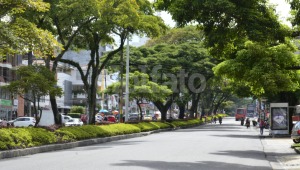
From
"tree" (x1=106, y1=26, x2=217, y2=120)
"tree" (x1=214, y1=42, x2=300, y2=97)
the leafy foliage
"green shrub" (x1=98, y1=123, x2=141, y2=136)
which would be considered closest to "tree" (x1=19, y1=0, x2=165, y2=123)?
"green shrub" (x1=98, y1=123, x2=141, y2=136)

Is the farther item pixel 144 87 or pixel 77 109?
pixel 77 109

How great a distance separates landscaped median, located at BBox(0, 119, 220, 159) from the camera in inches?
780

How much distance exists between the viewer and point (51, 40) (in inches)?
767

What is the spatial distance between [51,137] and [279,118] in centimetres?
2011

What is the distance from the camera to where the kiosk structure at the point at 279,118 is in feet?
124

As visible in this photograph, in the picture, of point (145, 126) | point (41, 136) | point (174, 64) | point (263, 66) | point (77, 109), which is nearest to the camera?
point (263, 66)

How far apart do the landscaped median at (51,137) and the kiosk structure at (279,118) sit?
1025 cm

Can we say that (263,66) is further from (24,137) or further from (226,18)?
(24,137)

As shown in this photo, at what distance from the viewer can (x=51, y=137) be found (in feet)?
78.5

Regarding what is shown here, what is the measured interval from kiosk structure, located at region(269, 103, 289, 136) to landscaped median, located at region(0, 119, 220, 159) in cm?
1025

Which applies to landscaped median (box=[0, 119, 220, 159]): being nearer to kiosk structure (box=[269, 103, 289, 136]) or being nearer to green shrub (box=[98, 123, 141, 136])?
green shrub (box=[98, 123, 141, 136])

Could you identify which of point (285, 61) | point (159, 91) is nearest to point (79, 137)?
point (285, 61)

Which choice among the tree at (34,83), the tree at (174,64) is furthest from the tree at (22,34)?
the tree at (174,64)

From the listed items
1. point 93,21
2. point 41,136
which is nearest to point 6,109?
point 93,21
